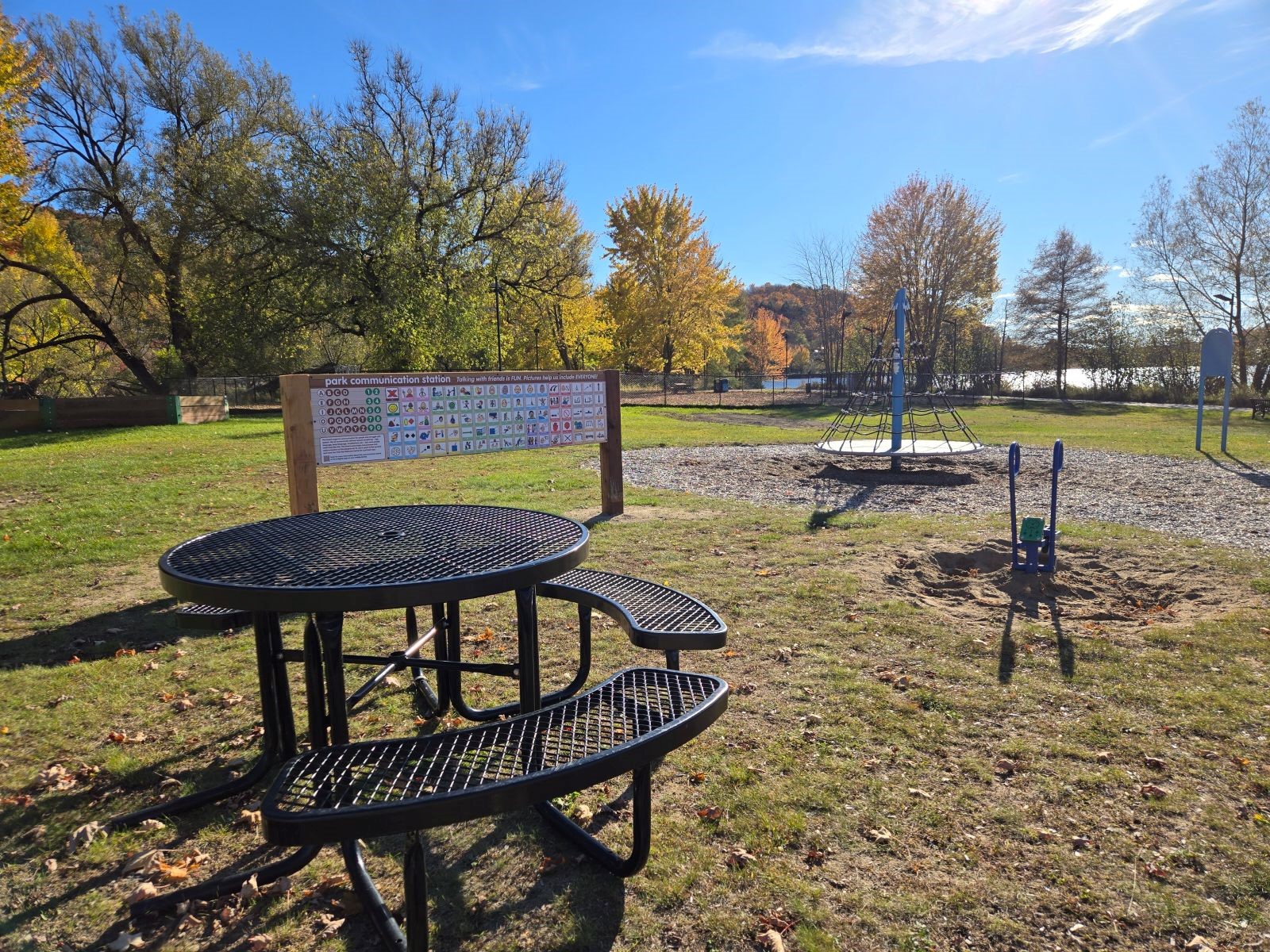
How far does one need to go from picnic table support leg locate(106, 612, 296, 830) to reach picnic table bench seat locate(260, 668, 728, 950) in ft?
2.65

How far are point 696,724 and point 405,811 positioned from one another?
0.86 meters

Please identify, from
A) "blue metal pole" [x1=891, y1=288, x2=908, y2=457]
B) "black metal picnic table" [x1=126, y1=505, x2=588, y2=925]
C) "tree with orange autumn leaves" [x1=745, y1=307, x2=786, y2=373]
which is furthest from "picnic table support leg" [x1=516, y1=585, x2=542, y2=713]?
"tree with orange autumn leaves" [x1=745, y1=307, x2=786, y2=373]

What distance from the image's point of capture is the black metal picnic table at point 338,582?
213cm

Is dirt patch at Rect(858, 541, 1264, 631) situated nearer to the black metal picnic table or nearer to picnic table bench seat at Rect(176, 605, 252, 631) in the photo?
the black metal picnic table

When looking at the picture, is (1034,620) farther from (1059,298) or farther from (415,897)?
(1059,298)

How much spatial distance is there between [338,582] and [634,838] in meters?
→ 1.17

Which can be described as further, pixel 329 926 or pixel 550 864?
pixel 550 864

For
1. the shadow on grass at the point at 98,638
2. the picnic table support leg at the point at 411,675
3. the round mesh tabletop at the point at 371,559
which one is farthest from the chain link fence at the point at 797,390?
the round mesh tabletop at the point at 371,559

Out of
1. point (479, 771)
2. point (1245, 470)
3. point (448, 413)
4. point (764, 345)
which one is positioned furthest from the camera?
point (764, 345)

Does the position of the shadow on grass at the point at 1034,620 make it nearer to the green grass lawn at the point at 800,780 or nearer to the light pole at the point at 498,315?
the green grass lawn at the point at 800,780

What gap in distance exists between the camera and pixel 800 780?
9.23 ft

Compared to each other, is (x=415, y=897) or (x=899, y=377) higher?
(x=899, y=377)

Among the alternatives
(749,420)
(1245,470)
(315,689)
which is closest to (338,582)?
(315,689)

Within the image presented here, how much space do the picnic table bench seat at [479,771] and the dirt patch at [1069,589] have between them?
124 inches
